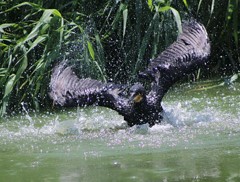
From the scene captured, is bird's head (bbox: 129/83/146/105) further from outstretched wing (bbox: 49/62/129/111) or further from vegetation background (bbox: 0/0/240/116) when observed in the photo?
vegetation background (bbox: 0/0/240/116)

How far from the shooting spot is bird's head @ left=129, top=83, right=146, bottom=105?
515 cm

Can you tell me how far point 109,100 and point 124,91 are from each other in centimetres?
13

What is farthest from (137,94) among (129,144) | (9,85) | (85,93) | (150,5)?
(9,85)

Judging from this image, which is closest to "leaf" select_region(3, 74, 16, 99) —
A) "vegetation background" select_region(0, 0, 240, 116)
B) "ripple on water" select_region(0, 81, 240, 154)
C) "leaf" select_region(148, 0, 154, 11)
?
"vegetation background" select_region(0, 0, 240, 116)

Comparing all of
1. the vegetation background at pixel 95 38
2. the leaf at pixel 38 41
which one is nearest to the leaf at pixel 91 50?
the vegetation background at pixel 95 38

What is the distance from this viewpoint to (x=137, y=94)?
17.0 feet

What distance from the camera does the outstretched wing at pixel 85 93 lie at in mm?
5230

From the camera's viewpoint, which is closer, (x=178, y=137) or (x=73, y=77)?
(x=178, y=137)

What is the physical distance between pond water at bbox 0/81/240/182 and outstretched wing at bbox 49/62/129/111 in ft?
0.69

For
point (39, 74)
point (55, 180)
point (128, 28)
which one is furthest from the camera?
point (128, 28)

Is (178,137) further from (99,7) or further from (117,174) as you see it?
(99,7)

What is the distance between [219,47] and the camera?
719 cm

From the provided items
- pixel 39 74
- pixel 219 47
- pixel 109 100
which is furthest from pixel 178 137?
pixel 219 47

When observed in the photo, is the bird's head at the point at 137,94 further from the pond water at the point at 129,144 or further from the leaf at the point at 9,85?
the leaf at the point at 9,85
